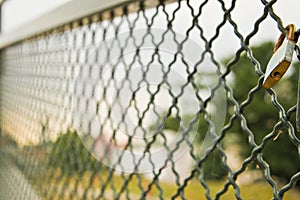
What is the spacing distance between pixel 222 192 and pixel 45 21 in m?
1.01

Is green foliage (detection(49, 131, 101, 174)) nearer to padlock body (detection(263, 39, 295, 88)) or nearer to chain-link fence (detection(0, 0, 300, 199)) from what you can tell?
chain-link fence (detection(0, 0, 300, 199))

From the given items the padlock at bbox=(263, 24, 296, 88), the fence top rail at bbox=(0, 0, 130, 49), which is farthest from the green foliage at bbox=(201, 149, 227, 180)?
the fence top rail at bbox=(0, 0, 130, 49)

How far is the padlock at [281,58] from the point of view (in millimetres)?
602

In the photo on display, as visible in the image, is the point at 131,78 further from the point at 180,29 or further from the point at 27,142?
the point at 27,142

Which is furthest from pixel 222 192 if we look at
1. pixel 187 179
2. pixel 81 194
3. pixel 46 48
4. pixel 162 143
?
pixel 46 48

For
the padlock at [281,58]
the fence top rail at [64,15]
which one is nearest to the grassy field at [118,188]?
the padlock at [281,58]

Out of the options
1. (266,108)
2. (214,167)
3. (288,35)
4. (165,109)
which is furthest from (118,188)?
(288,35)

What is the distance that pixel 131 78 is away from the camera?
3.74ft

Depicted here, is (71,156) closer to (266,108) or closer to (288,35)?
(266,108)

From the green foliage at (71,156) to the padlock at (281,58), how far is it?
2.43ft

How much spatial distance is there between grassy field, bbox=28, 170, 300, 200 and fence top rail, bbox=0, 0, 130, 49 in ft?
1.35

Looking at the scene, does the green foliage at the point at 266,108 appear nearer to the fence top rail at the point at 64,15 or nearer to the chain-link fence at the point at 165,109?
the chain-link fence at the point at 165,109

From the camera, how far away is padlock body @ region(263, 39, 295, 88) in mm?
601

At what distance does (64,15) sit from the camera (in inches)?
55.6
